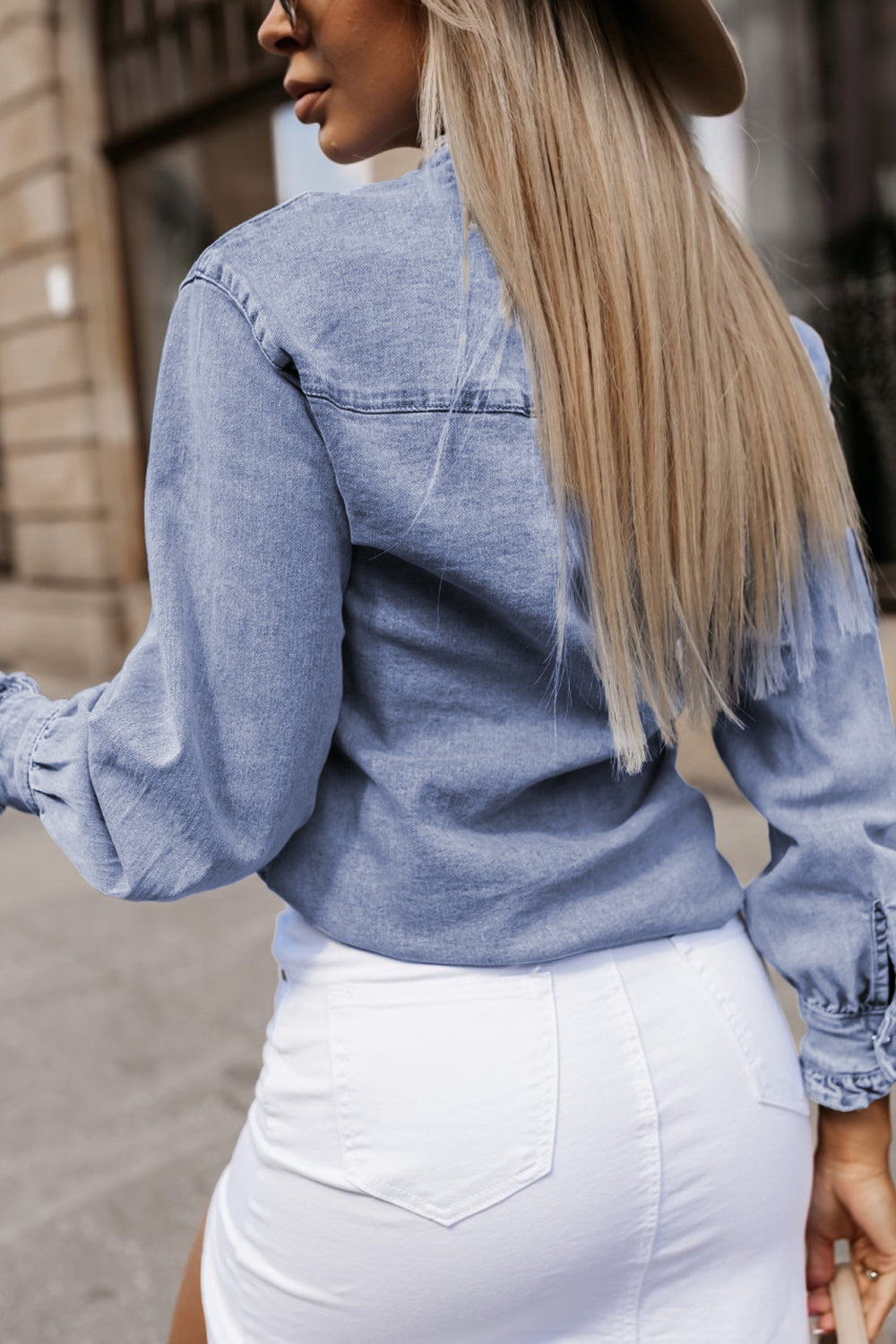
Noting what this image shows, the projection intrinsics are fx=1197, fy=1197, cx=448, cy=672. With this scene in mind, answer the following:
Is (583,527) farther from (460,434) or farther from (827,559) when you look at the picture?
(827,559)

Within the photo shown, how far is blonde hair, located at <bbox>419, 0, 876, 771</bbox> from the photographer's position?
92cm

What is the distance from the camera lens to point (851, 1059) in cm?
110

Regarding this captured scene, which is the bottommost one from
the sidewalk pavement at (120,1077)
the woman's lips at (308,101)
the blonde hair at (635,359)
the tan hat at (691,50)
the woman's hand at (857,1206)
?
the sidewalk pavement at (120,1077)

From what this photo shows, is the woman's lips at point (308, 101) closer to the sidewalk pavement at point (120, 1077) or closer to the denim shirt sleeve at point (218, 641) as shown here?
the denim shirt sleeve at point (218, 641)

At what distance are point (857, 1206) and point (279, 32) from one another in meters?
1.19

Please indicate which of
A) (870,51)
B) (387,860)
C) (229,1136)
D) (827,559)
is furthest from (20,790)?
(870,51)

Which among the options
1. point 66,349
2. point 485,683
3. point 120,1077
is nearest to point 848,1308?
point 485,683

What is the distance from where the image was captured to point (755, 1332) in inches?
40.1

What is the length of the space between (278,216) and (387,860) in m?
0.51

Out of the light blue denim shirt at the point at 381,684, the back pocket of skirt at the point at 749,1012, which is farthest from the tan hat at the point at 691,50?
the back pocket of skirt at the point at 749,1012

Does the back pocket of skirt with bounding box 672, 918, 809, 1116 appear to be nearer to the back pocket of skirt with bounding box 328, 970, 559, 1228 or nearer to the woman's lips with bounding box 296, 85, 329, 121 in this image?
the back pocket of skirt with bounding box 328, 970, 559, 1228

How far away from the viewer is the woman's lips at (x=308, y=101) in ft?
3.40

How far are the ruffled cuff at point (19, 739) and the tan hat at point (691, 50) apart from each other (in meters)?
0.78

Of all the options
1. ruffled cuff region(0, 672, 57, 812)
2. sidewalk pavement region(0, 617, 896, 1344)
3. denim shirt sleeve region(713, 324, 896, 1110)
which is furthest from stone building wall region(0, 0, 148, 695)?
denim shirt sleeve region(713, 324, 896, 1110)
